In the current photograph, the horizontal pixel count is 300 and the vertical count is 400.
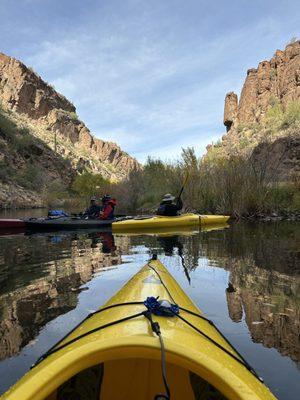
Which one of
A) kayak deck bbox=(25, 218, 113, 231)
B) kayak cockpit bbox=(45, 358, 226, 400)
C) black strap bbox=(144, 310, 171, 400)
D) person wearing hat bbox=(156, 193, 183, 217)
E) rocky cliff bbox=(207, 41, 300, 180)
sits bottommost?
kayak cockpit bbox=(45, 358, 226, 400)

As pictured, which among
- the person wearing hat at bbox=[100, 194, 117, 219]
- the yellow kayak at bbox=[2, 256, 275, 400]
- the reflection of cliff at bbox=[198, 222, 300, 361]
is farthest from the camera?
the person wearing hat at bbox=[100, 194, 117, 219]

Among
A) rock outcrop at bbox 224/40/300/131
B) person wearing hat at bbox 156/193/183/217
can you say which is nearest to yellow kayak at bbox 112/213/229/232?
person wearing hat at bbox 156/193/183/217

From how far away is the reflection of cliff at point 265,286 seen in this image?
4.01 metres

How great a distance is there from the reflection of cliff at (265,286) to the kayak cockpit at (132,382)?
1220mm

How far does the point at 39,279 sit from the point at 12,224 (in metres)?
9.93

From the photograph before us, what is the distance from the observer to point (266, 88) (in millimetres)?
76938

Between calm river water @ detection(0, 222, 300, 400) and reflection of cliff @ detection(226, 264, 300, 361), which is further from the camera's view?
reflection of cliff @ detection(226, 264, 300, 361)

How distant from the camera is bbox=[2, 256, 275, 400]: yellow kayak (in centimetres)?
176

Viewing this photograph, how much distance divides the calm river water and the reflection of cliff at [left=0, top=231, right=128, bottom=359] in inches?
0.4

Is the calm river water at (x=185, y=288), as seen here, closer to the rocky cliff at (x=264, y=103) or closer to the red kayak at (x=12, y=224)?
the red kayak at (x=12, y=224)

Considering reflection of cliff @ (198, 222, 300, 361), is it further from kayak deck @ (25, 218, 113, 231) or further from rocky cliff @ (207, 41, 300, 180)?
rocky cliff @ (207, 41, 300, 180)

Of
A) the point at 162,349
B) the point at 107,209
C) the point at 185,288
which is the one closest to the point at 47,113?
the point at 107,209

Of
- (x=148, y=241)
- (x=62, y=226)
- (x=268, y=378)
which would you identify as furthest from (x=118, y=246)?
(x=268, y=378)

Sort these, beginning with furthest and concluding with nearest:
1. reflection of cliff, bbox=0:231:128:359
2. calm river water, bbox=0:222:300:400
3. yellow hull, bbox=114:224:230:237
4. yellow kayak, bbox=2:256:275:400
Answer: yellow hull, bbox=114:224:230:237 < reflection of cliff, bbox=0:231:128:359 < calm river water, bbox=0:222:300:400 < yellow kayak, bbox=2:256:275:400
